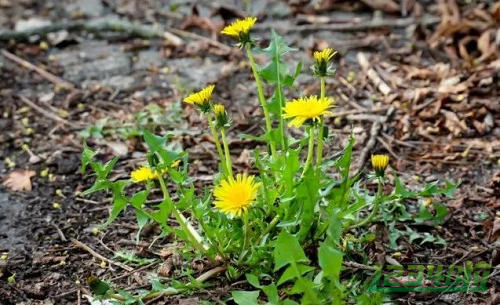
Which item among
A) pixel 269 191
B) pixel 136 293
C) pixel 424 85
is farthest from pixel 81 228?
pixel 424 85

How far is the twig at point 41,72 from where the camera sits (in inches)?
154

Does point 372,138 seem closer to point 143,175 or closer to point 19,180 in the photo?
point 143,175

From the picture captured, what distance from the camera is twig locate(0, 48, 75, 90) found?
392 cm

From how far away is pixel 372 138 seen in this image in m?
3.18

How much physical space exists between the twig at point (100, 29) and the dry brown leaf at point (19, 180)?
1.45 m

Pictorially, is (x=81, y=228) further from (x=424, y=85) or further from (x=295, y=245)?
(x=424, y=85)

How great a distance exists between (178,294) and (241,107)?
59.0 inches

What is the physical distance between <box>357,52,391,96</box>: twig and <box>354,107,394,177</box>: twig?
0.74 ft

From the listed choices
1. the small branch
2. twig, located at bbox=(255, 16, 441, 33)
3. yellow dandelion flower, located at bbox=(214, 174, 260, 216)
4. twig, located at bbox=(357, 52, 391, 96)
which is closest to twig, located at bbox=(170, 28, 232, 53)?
twig, located at bbox=(255, 16, 441, 33)

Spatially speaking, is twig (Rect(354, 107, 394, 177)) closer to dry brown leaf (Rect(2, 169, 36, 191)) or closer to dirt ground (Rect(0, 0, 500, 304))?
dirt ground (Rect(0, 0, 500, 304))

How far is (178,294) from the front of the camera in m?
2.26

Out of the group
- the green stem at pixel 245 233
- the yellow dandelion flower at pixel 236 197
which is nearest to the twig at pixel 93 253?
the green stem at pixel 245 233

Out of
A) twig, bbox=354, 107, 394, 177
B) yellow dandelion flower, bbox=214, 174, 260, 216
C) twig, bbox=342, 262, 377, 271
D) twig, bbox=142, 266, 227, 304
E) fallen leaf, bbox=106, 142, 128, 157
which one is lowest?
fallen leaf, bbox=106, 142, 128, 157

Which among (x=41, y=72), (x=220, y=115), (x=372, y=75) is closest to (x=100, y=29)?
(x=41, y=72)
